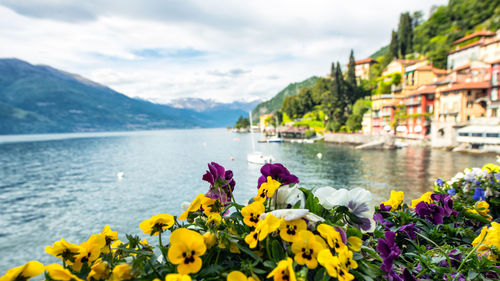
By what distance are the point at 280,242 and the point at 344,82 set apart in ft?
243

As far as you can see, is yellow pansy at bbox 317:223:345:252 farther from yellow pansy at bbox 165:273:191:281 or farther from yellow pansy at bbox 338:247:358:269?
yellow pansy at bbox 165:273:191:281

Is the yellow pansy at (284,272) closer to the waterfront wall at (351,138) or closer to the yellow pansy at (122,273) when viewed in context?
the yellow pansy at (122,273)

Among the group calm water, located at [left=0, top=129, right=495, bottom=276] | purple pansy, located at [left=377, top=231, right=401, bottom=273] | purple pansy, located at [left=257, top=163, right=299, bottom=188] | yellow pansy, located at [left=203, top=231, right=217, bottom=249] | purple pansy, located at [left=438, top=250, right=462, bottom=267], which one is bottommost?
calm water, located at [left=0, top=129, right=495, bottom=276]

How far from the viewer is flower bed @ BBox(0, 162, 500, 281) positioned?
94cm

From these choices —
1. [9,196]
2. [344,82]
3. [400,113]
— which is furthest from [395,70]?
[9,196]

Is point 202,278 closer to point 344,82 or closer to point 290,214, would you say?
point 290,214

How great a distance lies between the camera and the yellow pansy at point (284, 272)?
2.84 feet

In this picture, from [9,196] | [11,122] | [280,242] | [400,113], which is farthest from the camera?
[11,122]

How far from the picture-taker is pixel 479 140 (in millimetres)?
36531

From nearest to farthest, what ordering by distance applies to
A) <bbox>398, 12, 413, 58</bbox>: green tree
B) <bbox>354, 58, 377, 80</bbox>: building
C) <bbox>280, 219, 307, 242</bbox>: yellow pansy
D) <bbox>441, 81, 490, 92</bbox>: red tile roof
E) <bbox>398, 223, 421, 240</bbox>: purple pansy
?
1. <bbox>280, 219, 307, 242</bbox>: yellow pansy
2. <bbox>398, 223, 421, 240</bbox>: purple pansy
3. <bbox>441, 81, 490, 92</bbox>: red tile roof
4. <bbox>398, 12, 413, 58</bbox>: green tree
5. <bbox>354, 58, 377, 80</bbox>: building

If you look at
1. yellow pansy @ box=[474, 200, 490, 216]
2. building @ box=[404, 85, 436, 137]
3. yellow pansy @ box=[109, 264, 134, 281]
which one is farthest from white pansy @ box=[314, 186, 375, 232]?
building @ box=[404, 85, 436, 137]

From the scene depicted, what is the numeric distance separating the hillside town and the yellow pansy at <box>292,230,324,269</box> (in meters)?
46.5

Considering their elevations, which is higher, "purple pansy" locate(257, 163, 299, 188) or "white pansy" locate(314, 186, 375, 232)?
"purple pansy" locate(257, 163, 299, 188)

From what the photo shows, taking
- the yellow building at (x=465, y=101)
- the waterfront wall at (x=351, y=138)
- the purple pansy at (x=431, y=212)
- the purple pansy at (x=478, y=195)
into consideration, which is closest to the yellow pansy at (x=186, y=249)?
the purple pansy at (x=431, y=212)
